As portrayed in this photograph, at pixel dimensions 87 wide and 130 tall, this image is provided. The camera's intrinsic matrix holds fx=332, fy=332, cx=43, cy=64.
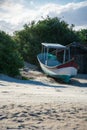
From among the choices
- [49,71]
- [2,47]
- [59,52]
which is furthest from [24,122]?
[59,52]

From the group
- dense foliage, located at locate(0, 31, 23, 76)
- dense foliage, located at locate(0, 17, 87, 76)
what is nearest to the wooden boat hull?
dense foliage, located at locate(0, 31, 23, 76)

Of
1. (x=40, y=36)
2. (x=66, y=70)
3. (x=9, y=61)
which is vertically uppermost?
(x=40, y=36)

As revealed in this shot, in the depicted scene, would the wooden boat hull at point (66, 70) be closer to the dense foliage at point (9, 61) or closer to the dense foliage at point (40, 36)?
the dense foliage at point (9, 61)

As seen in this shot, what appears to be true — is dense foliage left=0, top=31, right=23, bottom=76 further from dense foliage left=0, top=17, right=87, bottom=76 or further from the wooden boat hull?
dense foliage left=0, top=17, right=87, bottom=76

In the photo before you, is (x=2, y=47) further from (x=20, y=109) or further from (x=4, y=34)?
(x=20, y=109)

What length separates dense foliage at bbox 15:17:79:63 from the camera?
129 ft

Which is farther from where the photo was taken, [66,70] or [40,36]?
[40,36]

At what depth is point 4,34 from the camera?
25344mm

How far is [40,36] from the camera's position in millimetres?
40094

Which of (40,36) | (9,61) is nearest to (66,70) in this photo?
(9,61)

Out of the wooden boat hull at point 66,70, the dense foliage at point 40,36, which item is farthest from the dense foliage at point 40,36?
the wooden boat hull at point 66,70

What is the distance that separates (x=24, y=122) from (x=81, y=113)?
174cm

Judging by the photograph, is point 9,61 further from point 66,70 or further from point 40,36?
point 40,36

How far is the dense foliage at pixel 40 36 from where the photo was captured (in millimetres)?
39188
